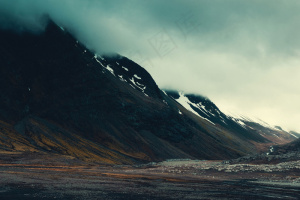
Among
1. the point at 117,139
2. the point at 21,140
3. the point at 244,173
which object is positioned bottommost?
the point at 21,140

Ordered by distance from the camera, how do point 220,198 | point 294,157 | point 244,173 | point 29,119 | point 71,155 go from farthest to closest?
1. point 29,119
2. point 71,155
3. point 294,157
4. point 244,173
5. point 220,198

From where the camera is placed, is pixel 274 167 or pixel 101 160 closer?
pixel 274 167

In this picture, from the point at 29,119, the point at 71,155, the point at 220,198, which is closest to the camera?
the point at 220,198

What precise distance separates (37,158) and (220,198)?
104344 mm

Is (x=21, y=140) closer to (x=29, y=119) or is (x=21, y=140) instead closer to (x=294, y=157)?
(x=29, y=119)

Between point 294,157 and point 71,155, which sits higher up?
point 294,157

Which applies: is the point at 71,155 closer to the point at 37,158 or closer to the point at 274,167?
the point at 37,158

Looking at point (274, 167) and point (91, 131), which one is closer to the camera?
point (274, 167)

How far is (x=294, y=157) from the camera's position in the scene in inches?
5236

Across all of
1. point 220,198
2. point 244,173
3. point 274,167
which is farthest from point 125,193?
point 274,167

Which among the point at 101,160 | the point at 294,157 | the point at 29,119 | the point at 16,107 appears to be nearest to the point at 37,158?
the point at 101,160

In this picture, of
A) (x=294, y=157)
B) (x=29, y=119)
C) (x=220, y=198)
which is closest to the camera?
(x=220, y=198)

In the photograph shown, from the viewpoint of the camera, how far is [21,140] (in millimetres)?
160750

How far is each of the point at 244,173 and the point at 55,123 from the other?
125727mm
